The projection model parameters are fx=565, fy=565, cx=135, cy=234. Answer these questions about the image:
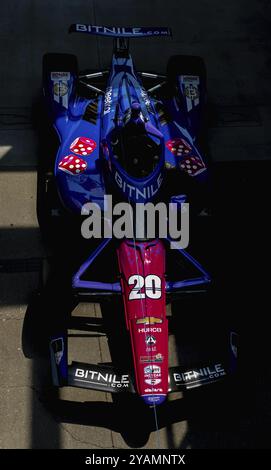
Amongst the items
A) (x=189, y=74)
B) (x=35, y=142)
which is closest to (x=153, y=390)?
(x=35, y=142)

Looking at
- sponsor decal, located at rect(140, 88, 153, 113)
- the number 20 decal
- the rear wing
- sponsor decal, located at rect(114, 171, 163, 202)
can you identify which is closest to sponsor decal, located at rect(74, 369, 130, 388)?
the number 20 decal

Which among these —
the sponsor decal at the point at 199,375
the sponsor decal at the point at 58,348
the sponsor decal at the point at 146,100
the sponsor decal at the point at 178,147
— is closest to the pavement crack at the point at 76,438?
the sponsor decal at the point at 58,348

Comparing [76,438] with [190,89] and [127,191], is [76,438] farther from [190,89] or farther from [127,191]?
[190,89]

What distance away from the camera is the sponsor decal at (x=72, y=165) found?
759 centimetres

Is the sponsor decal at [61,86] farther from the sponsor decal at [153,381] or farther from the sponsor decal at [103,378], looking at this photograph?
the sponsor decal at [153,381]

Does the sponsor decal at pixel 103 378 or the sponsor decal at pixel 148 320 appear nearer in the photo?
the sponsor decal at pixel 103 378

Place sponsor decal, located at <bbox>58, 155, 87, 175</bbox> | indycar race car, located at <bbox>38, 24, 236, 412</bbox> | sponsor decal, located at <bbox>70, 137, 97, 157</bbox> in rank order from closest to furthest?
1. indycar race car, located at <bbox>38, 24, 236, 412</bbox>
2. sponsor decal, located at <bbox>58, 155, 87, 175</bbox>
3. sponsor decal, located at <bbox>70, 137, 97, 157</bbox>

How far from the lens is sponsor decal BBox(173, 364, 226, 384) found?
6.30m

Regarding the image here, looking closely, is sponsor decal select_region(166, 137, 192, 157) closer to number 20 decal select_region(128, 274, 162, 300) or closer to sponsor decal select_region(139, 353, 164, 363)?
number 20 decal select_region(128, 274, 162, 300)

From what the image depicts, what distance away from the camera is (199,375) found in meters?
6.35

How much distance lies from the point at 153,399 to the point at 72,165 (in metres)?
3.30

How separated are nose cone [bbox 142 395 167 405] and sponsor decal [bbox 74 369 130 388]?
272 mm

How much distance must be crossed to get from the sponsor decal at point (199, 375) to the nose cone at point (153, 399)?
1.02 ft

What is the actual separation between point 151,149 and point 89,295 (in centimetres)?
205
